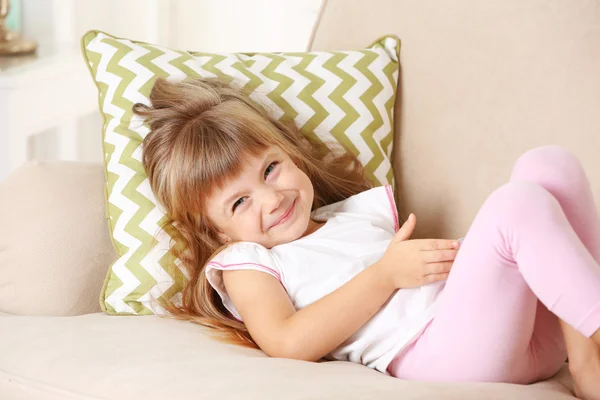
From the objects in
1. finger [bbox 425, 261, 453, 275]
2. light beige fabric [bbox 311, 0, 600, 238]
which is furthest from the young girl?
light beige fabric [bbox 311, 0, 600, 238]

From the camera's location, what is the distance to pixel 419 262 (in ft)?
3.57

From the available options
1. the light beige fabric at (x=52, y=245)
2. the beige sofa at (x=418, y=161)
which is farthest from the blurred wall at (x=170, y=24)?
the light beige fabric at (x=52, y=245)

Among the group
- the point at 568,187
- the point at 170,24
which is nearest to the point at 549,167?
the point at 568,187

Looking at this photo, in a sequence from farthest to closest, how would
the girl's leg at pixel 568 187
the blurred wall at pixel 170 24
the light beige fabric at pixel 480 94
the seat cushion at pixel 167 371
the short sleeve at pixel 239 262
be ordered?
the blurred wall at pixel 170 24 < the light beige fabric at pixel 480 94 < the short sleeve at pixel 239 262 < the girl's leg at pixel 568 187 < the seat cushion at pixel 167 371

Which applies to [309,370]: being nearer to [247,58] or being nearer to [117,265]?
[117,265]

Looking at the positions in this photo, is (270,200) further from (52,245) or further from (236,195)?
(52,245)

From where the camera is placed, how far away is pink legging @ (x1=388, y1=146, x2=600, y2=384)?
932mm

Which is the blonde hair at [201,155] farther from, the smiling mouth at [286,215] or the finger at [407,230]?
the finger at [407,230]

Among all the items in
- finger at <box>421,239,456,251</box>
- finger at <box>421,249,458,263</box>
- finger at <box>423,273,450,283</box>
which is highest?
finger at <box>421,239,456,251</box>

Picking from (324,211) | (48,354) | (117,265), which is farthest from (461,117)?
(48,354)

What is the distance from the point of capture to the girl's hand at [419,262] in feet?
3.57

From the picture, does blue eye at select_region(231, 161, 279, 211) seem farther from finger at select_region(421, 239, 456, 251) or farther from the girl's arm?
finger at select_region(421, 239, 456, 251)

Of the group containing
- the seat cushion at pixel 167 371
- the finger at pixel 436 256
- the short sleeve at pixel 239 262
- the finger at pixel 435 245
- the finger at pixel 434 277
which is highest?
the finger at pixel 435 245

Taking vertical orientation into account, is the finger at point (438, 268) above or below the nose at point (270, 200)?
below
